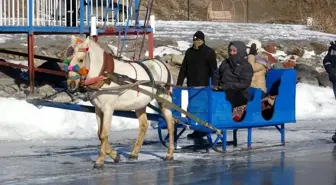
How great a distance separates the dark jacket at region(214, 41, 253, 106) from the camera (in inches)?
532

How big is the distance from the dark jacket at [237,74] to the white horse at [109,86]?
117 centimetres

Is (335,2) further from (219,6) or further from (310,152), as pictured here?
(310,152)

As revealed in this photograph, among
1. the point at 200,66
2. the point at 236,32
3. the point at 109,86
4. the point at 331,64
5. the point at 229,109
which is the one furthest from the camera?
the point at 236,32

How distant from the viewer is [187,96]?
14023mm

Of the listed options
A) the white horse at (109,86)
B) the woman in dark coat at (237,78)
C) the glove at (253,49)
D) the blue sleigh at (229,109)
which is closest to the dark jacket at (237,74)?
the woman in dark coat at (237,78)

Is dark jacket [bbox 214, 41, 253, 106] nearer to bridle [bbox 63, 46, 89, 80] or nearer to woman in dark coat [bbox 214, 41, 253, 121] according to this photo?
woman in dark coat [bbox 214, 41, 253, 121]

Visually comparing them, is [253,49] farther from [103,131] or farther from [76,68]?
[76,68]

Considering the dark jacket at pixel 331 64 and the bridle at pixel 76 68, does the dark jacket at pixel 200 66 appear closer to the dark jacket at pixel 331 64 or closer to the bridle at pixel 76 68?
the dark jacket at pixel 331 64

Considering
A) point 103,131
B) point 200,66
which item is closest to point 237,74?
point 200,66

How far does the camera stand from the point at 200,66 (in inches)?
571

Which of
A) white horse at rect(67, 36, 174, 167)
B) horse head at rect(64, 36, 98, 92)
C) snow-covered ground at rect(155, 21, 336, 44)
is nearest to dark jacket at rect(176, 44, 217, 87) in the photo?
white horse at rect(67, 36, 174, 167)

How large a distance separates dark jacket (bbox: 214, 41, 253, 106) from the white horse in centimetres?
117

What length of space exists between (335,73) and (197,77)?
7.69 feet

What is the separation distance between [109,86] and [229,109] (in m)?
2.24
